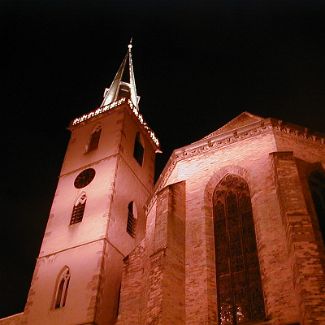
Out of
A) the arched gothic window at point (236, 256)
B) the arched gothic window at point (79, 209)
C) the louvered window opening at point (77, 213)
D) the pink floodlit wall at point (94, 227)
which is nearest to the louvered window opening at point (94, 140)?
the pink floodlit wall at point (94, 227)

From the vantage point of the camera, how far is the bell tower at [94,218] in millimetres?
19250

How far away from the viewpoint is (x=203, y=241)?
14164mm

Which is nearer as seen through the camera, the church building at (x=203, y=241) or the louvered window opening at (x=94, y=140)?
the church building at (x=203, y=241)

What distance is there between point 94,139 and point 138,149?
2.93 m

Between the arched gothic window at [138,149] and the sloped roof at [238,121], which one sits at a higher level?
the arched gothic window at [138,149]

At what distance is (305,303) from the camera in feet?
33.0

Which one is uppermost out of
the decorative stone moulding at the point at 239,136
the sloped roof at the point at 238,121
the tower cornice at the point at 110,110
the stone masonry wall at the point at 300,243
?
the tower cornice at the point at 110,110

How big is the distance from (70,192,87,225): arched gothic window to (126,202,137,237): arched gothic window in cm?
251

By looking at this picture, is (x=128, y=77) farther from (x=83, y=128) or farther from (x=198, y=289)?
(x=198, y=289)

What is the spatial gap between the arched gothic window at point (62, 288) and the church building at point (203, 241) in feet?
0.16

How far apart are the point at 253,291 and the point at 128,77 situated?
1077 inches

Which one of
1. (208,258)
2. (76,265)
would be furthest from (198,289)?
(76,265)

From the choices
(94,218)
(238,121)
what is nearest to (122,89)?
(94,218)

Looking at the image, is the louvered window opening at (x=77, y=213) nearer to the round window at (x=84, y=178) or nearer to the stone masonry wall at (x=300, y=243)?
the round window at (x=84, y=178)
